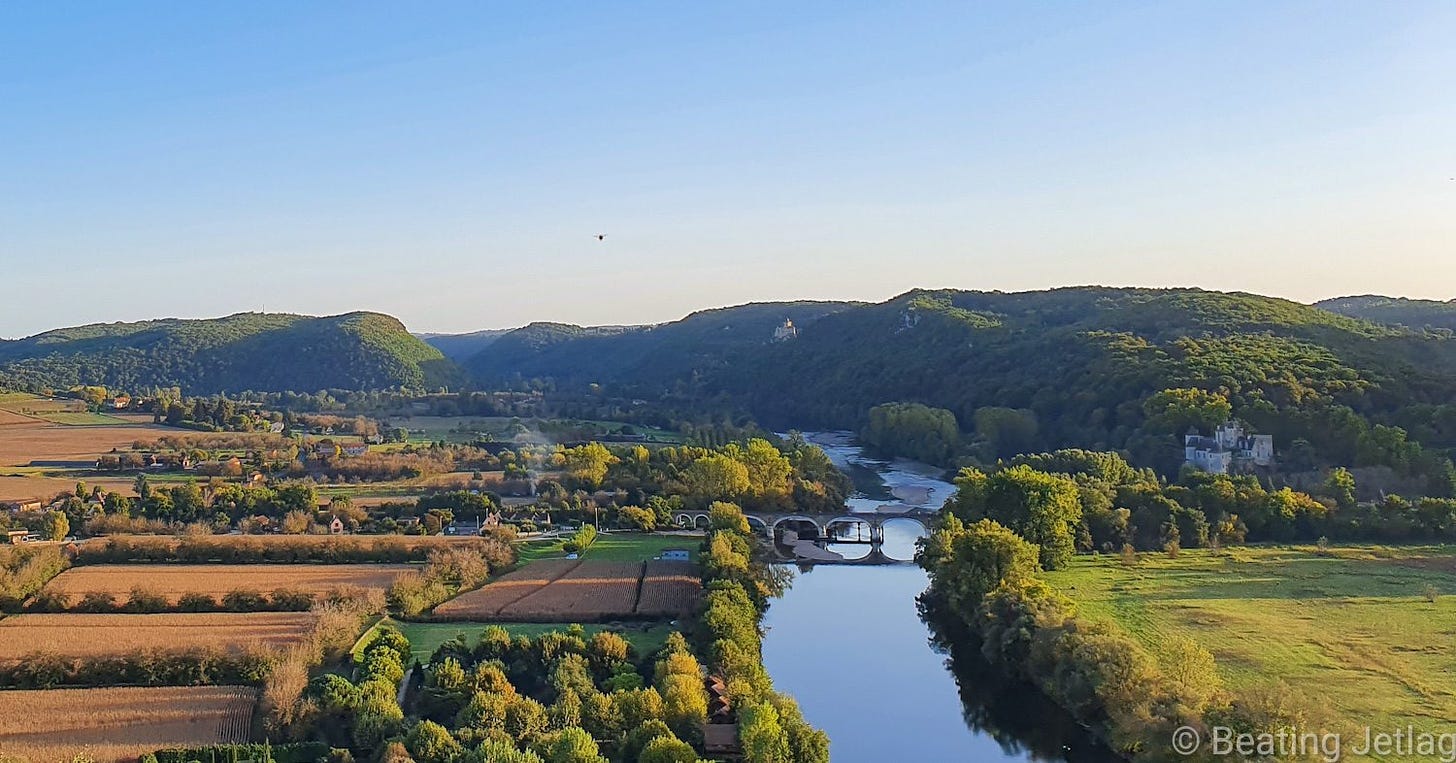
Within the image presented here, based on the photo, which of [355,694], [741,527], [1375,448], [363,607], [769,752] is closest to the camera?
[769,752]

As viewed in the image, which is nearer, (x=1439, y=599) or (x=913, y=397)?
(x=1439, y=599)

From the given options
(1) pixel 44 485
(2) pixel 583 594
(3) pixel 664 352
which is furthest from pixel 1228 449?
(3) pixel 664 352

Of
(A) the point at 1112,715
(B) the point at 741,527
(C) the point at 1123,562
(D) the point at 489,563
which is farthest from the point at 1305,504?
(D) the point at 489,563

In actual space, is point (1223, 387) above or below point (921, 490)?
above

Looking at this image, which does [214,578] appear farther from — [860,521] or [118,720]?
[860,521]

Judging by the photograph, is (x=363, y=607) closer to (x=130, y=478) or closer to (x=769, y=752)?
(x=769, y=752)

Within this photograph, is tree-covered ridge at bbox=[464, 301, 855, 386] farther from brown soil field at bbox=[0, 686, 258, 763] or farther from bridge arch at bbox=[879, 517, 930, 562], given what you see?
brown soil field at bbox=[0, 686, 258, 763]
